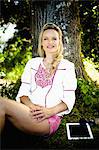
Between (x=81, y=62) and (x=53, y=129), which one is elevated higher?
(x=81, y=62)

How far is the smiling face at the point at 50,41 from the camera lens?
1.70 meters

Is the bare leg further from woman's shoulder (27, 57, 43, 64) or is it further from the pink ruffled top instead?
woman's shoulder (27, 57, 43, 64)

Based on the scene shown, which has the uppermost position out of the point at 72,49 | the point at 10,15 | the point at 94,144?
the point at 10,15

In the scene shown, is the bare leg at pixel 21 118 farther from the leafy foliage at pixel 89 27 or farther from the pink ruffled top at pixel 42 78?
the leafy foliage at pixel 89 27

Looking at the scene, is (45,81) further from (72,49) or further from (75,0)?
(75,0)

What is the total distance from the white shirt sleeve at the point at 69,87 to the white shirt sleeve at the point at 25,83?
21cm

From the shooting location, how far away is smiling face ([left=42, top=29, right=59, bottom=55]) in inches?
67.0

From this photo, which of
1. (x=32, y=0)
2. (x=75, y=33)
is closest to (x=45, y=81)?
(x=75, y=33)

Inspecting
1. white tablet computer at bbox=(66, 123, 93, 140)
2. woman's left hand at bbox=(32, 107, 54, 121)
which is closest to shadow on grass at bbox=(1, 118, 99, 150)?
white tablet computer at bbox=(66, 123, 93, 140)

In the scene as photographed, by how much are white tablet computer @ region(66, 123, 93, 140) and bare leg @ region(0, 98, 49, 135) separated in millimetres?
154

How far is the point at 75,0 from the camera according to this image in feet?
6.13

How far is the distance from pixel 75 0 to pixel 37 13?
0.25 m

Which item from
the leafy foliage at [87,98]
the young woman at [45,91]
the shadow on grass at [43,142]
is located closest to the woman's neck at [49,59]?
the young woman at [45,91]

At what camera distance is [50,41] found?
5.57 feet
